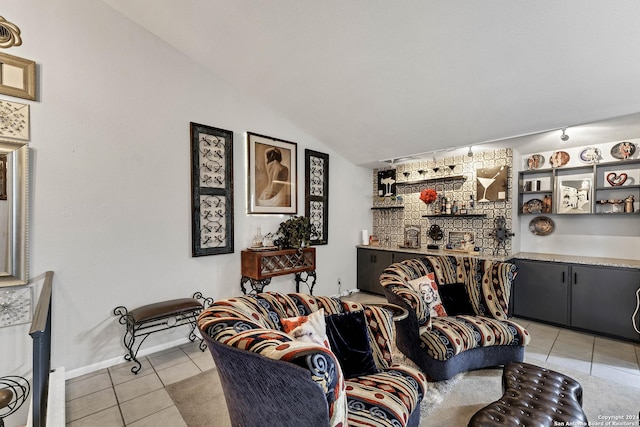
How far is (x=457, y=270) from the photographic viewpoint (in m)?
3.16

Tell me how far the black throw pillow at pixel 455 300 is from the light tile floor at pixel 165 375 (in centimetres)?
72

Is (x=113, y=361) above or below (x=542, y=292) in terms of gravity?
below

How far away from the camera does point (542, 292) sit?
12.0ft

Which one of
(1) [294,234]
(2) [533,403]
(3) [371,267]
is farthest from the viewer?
(3) [371,267]

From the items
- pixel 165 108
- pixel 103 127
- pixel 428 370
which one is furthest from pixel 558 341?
pixel 103 127

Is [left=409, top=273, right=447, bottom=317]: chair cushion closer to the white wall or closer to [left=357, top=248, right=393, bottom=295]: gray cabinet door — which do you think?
[left=357, top=248, right=393, bottom=295]: gray cabinet door

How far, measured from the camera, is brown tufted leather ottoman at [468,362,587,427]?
4.69 ft

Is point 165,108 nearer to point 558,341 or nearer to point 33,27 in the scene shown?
point 33,27

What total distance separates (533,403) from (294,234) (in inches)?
109

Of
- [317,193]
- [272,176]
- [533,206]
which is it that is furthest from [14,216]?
[533,206]

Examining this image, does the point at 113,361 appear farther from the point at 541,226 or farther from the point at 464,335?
the point at 541,226

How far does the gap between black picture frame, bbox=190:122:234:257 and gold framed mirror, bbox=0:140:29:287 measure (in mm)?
1332

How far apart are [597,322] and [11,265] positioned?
5.95 metres

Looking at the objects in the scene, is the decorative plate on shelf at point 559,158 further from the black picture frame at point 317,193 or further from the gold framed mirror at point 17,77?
the gold framed mirror at point 17,77
